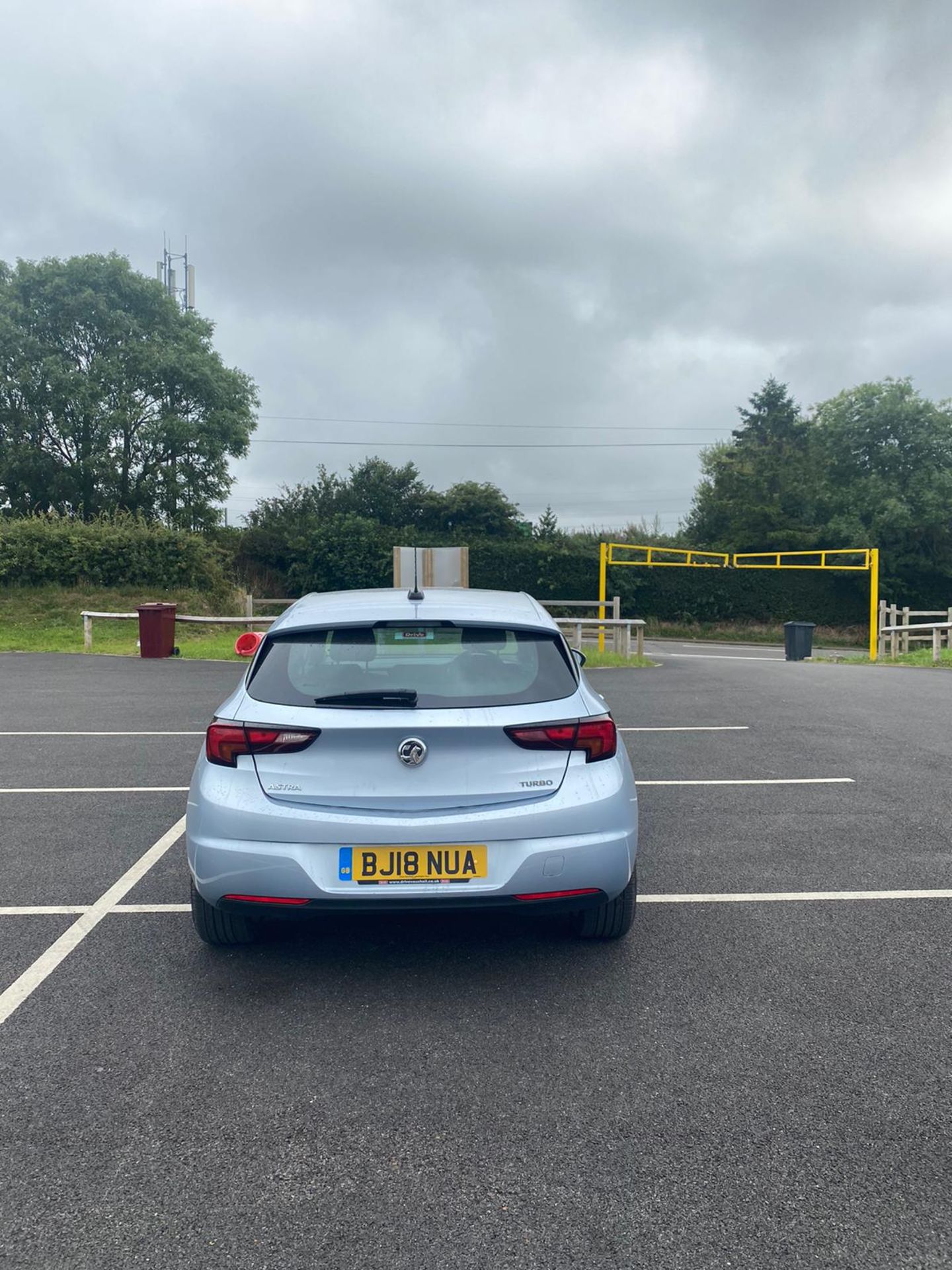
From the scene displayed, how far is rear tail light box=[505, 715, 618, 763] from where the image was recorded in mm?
3561

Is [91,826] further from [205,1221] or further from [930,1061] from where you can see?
[930,1061]

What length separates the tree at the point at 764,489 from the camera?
1954 inches

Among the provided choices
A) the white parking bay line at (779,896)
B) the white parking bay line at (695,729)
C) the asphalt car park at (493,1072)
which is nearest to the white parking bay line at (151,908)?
the asphalt car park at (493,1072)

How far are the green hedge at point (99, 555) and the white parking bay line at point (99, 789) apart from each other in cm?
2057

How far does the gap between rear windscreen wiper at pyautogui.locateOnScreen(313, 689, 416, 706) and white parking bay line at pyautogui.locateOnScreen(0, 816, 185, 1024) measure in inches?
60.1

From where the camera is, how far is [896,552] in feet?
152

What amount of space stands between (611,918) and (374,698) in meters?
1.37

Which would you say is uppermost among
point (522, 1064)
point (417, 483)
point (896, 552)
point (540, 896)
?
point (417, 483)

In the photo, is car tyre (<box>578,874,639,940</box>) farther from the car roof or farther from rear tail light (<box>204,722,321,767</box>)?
rear tail light (<box>204,722,321,767</box>)

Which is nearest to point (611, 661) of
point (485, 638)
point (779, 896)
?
point (779, 896)

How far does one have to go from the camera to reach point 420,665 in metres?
3.81

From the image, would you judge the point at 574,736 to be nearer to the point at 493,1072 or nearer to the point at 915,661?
the point at 493,1072

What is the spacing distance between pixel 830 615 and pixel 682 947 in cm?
3904

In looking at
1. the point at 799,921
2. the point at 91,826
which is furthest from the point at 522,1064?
the point at 91,826
